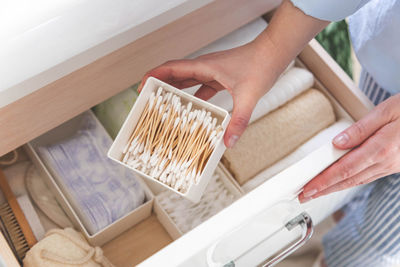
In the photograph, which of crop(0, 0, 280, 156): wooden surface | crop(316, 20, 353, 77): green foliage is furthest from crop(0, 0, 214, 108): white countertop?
crop(316, 20, 353, 77): green foliage

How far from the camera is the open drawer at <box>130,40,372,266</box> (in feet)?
1.64

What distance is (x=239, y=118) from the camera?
1.99 ft

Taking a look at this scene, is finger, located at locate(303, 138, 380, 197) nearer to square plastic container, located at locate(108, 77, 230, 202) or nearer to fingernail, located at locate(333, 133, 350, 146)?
fingernail, located at locate(333, 133, 350, 146)

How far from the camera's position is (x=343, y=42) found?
48.1 inches

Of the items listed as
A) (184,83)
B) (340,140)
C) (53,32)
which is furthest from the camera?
(184,83)

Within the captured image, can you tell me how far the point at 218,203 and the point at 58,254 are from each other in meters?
0.31

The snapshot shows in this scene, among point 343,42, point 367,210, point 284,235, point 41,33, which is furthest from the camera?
point 343,42

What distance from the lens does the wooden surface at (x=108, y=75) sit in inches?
24.5

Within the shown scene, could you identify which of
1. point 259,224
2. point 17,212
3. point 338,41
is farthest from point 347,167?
point 338,41

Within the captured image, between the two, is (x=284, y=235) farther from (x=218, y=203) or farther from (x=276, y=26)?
(x=276, y=26)

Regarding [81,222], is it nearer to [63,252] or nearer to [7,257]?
[63,252]

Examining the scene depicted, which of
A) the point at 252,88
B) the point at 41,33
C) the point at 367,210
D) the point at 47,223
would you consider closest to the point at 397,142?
the point at 252,88

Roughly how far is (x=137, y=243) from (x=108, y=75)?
347 mm

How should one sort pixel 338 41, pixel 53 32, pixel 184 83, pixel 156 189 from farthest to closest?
1. pixel 338 41
2. pixel 156 189
3. pixel 184 83
4. pixel 53 32
